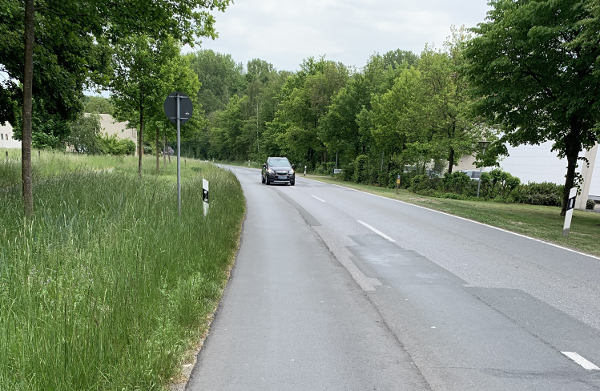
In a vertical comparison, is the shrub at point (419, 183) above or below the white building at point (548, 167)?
below

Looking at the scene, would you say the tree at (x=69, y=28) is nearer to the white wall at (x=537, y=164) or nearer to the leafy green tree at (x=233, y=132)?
the white wall at (x=537, y=164)

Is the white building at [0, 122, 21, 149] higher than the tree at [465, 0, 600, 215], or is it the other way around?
the tree at [465, 0, 600, 215]

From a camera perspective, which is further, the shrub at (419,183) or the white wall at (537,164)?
the shrub at (419,183)

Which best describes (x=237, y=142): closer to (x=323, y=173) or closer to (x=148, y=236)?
(x=323, y=173)

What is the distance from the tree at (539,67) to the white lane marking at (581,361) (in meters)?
10.1

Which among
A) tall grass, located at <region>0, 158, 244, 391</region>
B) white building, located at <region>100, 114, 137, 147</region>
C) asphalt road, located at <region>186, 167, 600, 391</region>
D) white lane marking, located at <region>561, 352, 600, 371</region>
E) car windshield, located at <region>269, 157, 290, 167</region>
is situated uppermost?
white building, located at <region>100, 114, 137, 147</region>

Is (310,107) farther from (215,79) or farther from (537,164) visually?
(215,79)

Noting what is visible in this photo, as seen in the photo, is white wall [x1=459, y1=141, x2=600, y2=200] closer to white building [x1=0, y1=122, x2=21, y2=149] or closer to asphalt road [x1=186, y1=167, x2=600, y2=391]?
asphalt road [x1=186, y1=167, x2=600, y2=391]

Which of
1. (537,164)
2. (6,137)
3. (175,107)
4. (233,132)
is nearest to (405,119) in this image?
(537,164)

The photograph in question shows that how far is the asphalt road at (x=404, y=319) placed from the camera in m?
3.27

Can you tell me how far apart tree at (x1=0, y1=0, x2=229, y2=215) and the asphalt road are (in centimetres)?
431

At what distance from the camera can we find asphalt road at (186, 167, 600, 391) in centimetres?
327

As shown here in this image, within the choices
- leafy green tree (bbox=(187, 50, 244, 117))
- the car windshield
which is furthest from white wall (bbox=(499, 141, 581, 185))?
leafy green tree (bbox=(187, 50, 244, 117))

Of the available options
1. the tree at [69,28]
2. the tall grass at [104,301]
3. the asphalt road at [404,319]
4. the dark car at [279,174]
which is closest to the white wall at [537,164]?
the dark car at [279,174]
